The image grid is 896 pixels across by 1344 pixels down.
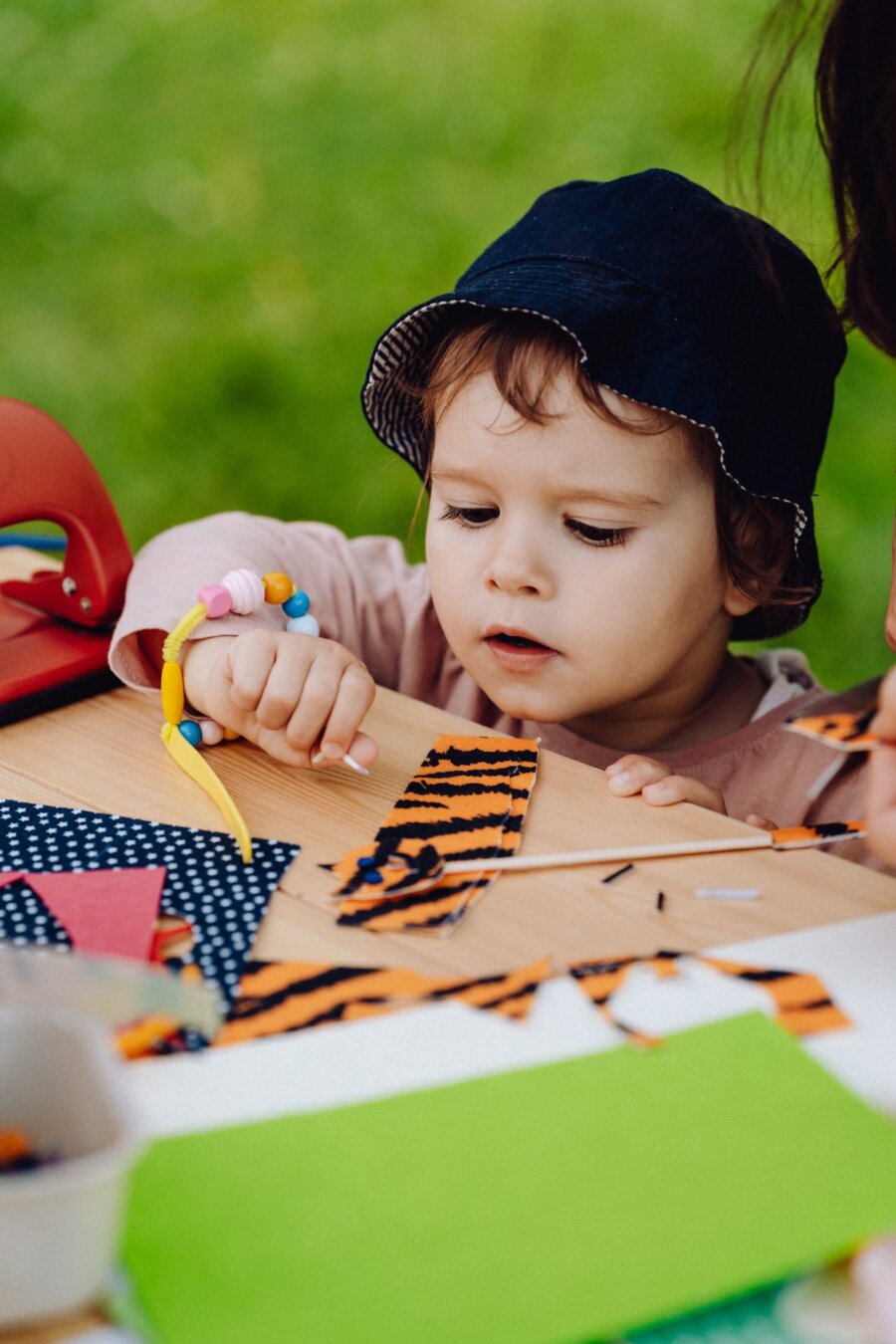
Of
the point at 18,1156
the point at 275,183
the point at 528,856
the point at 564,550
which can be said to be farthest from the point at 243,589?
the point at 275,183

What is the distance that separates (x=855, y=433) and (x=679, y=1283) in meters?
2.03

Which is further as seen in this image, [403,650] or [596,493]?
[403,650]

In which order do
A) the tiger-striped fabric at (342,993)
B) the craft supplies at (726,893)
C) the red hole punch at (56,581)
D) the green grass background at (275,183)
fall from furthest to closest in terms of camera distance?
the green grass background at (275,183)
the red hole punch at (56,581)
the craft supplies at (726,893)
the tiger-striped fabric at (342,993)

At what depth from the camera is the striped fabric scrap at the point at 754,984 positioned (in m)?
0.58

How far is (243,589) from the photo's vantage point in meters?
0.95

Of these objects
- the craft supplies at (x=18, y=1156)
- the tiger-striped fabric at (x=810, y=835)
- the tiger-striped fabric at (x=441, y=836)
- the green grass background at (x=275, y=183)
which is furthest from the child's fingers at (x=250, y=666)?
the green grass background at (x=275, y=183)

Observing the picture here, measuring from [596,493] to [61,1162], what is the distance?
0.64 m

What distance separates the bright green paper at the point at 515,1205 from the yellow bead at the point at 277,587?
0.49 metres

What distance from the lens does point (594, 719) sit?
1.22 meters

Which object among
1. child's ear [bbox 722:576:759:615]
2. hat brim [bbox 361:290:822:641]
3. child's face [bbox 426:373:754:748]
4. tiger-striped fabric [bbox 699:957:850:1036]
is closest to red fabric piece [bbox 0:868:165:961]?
tiger-striped fabric [bbox 699:957:850:1036]

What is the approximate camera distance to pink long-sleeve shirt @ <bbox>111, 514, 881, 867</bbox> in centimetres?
98

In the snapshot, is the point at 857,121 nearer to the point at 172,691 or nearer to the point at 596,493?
the point at 596,493

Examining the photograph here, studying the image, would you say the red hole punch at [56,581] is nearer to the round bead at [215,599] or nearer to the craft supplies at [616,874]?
the round bead at [215,599]

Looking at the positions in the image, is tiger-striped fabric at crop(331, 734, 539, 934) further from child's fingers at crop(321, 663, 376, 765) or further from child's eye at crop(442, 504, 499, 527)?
child's eye at crop(442, 504, 499, 527)
